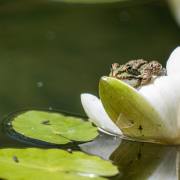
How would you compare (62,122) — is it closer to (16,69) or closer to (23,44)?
(16,69)

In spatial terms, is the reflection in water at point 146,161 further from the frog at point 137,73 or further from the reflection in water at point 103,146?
the frog at point 137,73

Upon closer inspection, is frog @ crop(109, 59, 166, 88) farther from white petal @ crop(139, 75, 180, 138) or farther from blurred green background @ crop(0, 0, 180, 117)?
blurred green background @ crop(0, 0, 180, 117)

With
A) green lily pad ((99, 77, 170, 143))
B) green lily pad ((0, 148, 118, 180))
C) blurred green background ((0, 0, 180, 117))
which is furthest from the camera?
blurred green background ((0, 0, 180, 117))

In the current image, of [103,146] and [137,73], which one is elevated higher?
[137,73]

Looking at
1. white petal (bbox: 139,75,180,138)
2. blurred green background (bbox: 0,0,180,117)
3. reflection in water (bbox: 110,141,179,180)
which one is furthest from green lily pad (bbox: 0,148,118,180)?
blurred green background (bbox: 0,0,180,117)

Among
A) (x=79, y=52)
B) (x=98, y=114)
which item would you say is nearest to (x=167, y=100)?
(x=98, y=114)

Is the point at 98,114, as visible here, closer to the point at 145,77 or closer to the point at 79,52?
the point at 145,77

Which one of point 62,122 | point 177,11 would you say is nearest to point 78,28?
point 177,11
